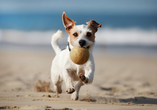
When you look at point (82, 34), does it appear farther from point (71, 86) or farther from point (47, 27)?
point (47, 27)

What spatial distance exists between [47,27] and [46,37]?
2716 mm

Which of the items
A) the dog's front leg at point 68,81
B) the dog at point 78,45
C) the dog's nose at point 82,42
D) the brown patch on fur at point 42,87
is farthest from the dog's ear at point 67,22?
the brown patch on fur at point 42,87

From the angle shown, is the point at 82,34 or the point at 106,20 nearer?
the point at 82,34

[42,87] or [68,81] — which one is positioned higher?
[42,87]

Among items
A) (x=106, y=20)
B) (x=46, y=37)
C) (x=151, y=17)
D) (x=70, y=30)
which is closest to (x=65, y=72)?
(x=70, y=30)

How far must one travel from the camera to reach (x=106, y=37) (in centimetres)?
2045

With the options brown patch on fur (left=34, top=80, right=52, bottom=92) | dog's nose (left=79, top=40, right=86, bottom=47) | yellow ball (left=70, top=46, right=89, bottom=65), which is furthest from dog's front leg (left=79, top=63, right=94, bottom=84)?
brown patch on fur (left=34, top=80, right=52, bottom=92)

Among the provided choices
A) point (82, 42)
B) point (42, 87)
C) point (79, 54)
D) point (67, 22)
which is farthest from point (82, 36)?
point (42, 87)

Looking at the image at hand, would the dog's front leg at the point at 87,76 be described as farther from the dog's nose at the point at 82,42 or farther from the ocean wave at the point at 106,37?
the ocean wave at the point at 106,37

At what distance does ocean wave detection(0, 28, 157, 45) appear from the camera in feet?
65.8

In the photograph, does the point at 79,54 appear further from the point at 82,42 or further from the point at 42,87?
the point at 42,87

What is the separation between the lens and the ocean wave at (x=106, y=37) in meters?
20.1

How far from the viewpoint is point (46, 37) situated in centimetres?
2195

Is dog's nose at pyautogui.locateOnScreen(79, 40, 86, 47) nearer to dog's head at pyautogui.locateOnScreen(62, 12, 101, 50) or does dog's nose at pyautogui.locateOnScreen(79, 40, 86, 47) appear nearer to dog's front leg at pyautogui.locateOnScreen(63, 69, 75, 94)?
dog's head at pyautogui.locateOnScreen(62, 12, 101, 50)
